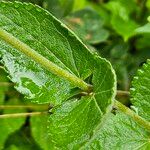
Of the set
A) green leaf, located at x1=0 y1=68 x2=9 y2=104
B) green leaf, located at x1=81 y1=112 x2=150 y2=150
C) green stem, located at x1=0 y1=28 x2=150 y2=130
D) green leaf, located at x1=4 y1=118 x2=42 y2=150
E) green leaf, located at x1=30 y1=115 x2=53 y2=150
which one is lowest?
green leaf, located at x1=4 y1=118 x2=42 y2=150

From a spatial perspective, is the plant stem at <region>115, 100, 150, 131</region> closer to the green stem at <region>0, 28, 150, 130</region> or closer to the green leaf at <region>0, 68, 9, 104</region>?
the green stem at <region>0, 28, 150, 130</region>

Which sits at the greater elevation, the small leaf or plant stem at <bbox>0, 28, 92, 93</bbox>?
plant stem at <bbox>0, 28, 92, 93</bbox>

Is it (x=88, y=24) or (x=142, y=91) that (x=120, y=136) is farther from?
(x=88, y=24)

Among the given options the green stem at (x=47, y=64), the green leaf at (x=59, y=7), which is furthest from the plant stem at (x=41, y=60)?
the green leaf at (x=59, y=7)

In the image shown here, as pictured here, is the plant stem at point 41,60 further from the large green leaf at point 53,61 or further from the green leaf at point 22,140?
the green leaf at point 22,140

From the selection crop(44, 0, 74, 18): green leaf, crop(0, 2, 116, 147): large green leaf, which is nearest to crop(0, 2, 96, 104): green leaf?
crop(0, 2, 116, 147): large green leaf

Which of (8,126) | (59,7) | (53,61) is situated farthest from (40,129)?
(53,61)

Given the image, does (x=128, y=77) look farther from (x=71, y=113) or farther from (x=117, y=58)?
(x=71, y=113)
